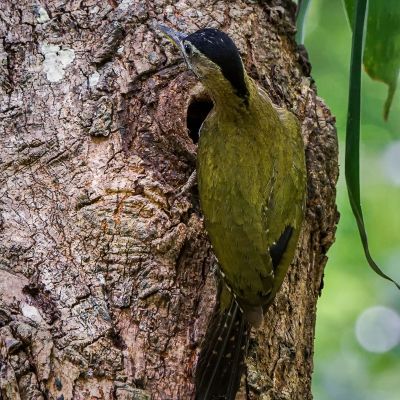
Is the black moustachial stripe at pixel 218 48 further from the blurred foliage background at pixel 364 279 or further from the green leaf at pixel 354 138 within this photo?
the blurred foliage background at pixel 364 279

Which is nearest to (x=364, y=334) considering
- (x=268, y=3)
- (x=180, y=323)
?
(x=268, y=3)

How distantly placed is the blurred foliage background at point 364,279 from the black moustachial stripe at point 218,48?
10.6 feet

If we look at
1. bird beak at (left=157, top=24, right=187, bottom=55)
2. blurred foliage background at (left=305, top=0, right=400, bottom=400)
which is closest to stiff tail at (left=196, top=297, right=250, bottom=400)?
bird beak at (left=157, top=24, right=187, bottom=55)

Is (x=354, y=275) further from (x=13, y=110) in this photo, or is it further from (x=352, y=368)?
(x=13, y=110)

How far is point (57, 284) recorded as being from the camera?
302 cm

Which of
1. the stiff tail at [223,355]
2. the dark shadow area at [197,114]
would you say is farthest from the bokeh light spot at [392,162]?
the stiff tail at [223,355]

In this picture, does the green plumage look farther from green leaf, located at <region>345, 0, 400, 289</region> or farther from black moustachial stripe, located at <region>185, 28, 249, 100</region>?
green leaf, located at <region>345, 0, 400, 289</region>

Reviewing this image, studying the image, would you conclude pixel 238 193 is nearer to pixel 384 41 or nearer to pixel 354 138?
pixel 354 138

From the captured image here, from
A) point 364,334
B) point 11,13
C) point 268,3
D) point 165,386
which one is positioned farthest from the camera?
point 364,334

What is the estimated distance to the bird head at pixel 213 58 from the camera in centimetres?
341

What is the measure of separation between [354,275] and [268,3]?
3101mm

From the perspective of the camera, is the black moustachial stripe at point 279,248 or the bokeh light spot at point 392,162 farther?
the bokeh light spot at point 392,162

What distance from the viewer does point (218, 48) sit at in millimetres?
3414

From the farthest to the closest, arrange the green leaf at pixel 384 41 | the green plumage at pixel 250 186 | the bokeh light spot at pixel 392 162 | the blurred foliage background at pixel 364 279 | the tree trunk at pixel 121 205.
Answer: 1. the bokeh light spot at pixel 392 162
2. the blurred foliage background at pixel 364 279
3. the green leaf at pixel 384 41
4. the green plumage at pixel 250 186
5. the tree trunk at pixel 121 205
